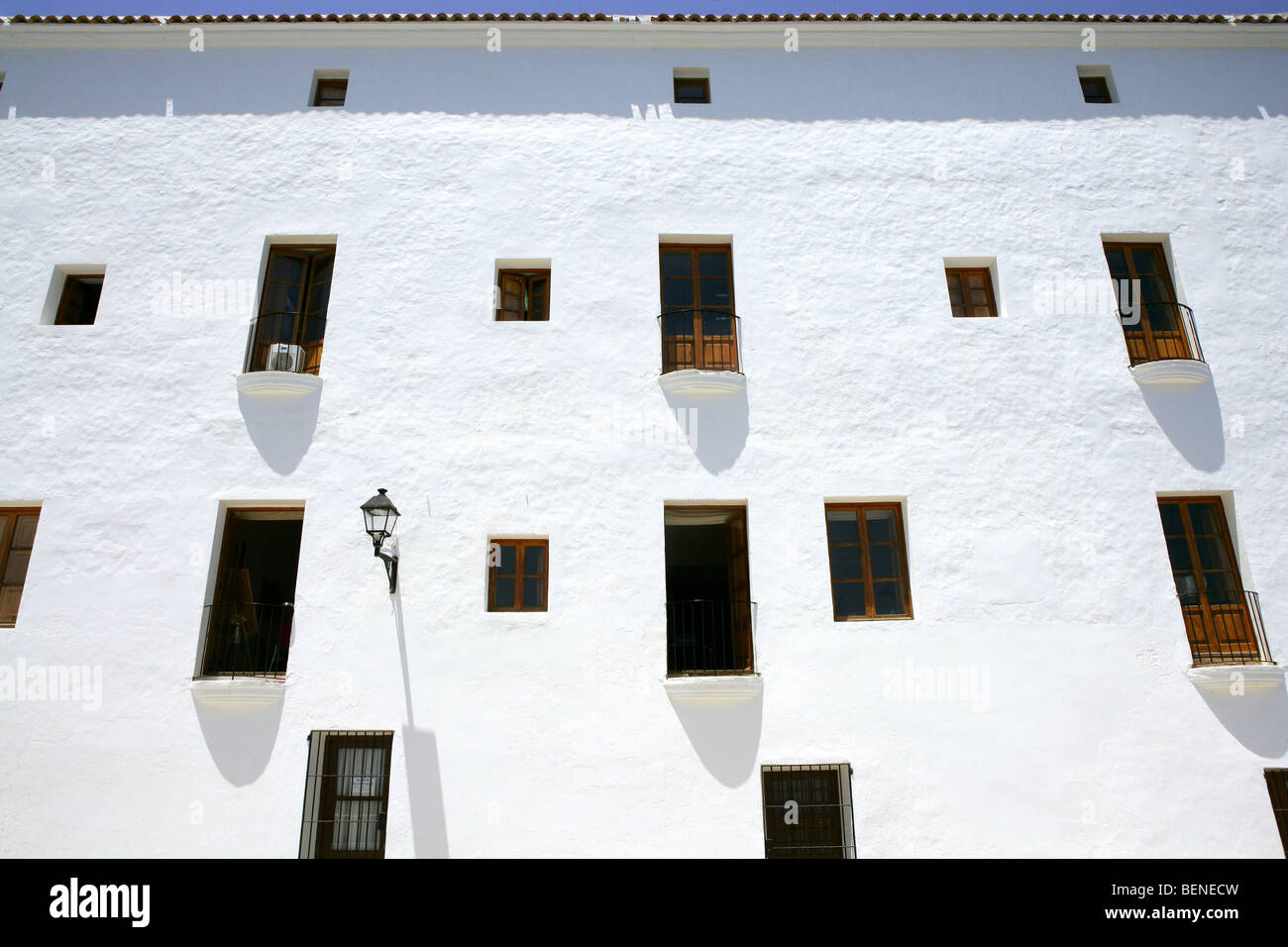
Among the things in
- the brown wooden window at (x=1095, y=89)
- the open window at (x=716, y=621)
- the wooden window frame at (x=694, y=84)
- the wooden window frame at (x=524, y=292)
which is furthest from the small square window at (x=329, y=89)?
the brown wooden window at (x=1095, y=89)

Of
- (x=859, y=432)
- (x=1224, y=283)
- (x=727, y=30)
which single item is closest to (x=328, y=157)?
(x=727, y=30)

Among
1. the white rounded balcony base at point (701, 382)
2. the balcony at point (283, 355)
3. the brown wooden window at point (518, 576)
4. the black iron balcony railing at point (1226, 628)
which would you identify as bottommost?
the black iron balcony railing at point (1226, 628)

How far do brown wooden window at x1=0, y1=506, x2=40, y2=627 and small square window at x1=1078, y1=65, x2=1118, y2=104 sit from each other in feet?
40.6

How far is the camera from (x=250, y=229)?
29.2 feet

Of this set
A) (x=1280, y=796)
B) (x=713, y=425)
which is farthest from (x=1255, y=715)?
(x=713, y=425)

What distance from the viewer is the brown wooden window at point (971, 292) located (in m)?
8.91

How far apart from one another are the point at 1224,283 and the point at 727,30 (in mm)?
6175

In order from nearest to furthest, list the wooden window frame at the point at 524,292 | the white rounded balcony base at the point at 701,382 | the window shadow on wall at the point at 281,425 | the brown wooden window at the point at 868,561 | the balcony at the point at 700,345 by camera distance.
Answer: the brown wooden window at the point at 868,561, the window shadow on wall at the point at 281,425, the white rounded balcony base at the point at 701,382, the balcony at the point at 700,345, the wooden window frame at the point at 524,292

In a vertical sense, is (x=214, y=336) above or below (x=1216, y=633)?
above

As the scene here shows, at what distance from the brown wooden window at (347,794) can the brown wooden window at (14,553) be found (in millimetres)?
3231

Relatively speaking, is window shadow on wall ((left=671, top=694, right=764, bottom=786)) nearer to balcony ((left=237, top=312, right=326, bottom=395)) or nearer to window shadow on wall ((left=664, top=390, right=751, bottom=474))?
window shadow on wall ((left=664, top=390, right=751, bottom=474))

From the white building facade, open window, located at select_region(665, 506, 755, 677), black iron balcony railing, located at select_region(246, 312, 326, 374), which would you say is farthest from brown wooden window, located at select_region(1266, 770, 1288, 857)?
black iron balcony railing, located at select_region(246, 312, 326, 374)

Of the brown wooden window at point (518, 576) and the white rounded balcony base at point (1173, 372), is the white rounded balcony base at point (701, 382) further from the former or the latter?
the white rounded balcony base at point (1173, 372)
